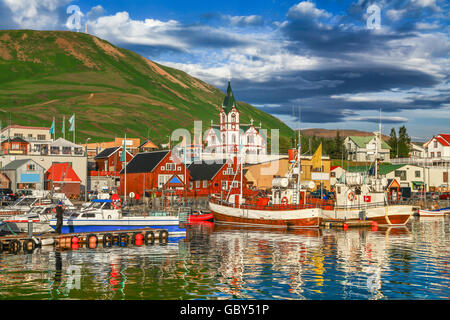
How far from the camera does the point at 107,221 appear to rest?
47.4 metres

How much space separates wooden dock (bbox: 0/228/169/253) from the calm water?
5.16 feet

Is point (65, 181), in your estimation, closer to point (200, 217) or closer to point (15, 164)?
point (15, 164)

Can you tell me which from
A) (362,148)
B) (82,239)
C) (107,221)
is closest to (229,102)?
(362,148)

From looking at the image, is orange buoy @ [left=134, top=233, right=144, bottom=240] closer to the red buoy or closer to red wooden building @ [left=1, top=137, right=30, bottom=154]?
the red buoy

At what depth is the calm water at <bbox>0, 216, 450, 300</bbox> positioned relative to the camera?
84.2 feet

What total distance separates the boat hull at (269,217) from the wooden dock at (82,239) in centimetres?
1931

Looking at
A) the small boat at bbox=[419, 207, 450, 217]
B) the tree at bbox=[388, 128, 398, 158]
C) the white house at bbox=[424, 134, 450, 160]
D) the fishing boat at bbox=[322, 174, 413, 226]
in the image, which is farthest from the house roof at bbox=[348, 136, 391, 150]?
the fishing boat at bbox=[322, 174, 413, 226]

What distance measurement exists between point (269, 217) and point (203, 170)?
46.4 metres

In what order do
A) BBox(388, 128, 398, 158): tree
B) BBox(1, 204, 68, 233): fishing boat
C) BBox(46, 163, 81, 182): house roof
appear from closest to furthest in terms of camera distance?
1. BBox(1, 204, 68, 233): fishing boat
2. BBox(46, 163, 81, 182): house roof
3. BBox(388, 128, 398, 158): tree

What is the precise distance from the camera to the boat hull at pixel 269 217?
60188 millimetres

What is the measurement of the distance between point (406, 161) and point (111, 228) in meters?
115

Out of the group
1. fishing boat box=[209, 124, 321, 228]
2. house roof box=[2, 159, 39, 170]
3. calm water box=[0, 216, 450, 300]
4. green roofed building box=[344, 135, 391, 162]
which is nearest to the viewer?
calm water box=[0, 216, 450, 300]

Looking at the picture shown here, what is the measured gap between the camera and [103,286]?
2706cm
